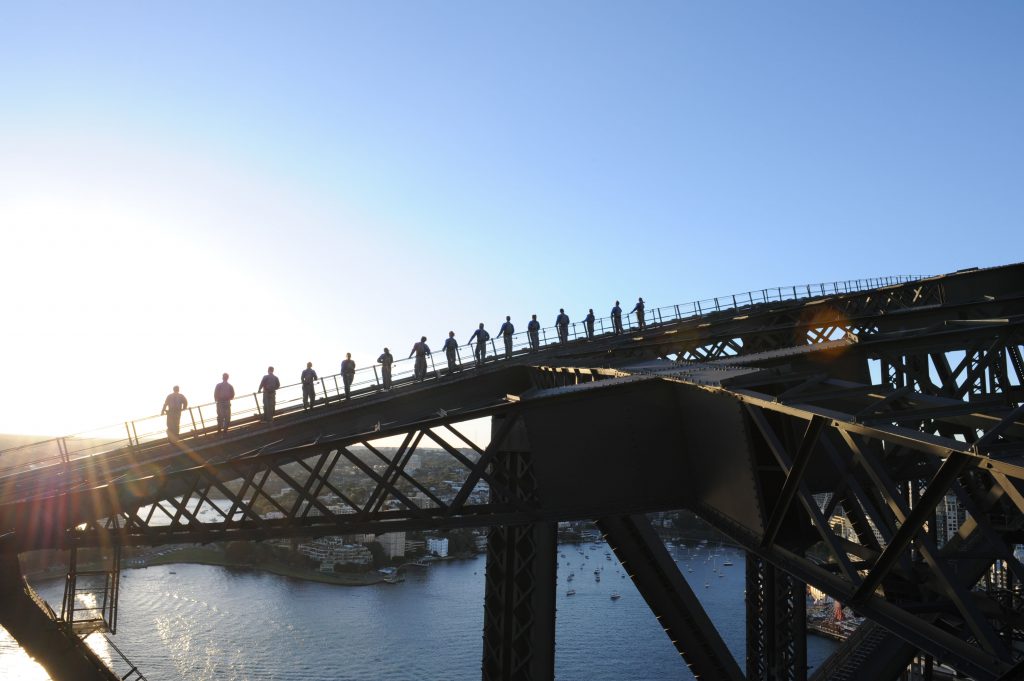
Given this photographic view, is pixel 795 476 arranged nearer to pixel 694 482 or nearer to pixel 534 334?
pixel 694 482

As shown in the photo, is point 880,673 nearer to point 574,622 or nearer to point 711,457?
point 711,457

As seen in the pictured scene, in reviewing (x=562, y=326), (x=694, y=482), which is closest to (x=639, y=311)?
(x=562, y=326)

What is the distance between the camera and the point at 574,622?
87625 mm

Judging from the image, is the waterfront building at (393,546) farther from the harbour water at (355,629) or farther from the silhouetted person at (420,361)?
the silhouetted person at (420,361)

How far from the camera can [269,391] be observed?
1917 centimetres

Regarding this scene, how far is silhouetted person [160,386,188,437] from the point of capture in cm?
1803

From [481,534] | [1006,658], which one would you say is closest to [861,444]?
[1006,658]

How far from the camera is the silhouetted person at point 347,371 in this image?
20859 millimetres

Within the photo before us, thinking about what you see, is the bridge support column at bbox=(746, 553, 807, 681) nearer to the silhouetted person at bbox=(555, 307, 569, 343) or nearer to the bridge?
the bridge

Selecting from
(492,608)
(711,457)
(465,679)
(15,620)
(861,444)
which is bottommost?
(465,679)

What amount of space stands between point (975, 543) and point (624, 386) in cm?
472

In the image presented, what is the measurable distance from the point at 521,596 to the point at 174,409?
33.3 ft

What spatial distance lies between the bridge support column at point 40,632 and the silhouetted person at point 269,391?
674 cm

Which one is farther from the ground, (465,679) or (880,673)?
(880,673)
